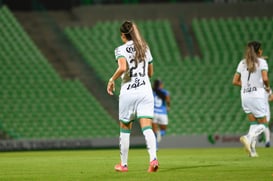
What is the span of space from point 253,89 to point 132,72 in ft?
16.5

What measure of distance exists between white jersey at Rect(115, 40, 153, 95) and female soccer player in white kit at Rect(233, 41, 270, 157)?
14.9 feet

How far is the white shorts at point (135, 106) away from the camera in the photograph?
37.8 ft

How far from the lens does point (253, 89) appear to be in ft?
52.3

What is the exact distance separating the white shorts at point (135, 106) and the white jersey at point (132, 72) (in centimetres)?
9

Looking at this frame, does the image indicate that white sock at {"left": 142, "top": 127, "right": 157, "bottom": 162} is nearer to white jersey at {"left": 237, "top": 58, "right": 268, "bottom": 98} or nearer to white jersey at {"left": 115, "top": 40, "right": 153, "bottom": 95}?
white jersey at {"left": 115, "top": 40, "right": 153, "bottom": 95}

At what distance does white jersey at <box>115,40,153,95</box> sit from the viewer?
1158cm

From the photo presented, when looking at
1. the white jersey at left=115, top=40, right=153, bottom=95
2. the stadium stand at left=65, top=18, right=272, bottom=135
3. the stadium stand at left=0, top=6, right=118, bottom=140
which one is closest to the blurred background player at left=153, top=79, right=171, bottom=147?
the stadium stand at left=0, top=6, right=118, bottom=140

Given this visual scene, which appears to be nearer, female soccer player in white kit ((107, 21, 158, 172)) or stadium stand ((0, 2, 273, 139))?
female soccer player in white kit ((107, 21, 158, 172))

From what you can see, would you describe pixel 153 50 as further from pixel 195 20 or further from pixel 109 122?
pixel 109 122

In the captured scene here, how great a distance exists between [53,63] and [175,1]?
744cm

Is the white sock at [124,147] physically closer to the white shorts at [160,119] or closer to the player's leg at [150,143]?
the player's leg at [150,143]

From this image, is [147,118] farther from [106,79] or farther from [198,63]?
[198,63]

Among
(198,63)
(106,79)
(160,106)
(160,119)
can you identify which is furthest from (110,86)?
(198,63)

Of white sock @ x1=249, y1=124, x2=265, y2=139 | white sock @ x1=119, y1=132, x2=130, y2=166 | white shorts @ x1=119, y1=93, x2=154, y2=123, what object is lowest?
white sock @ x1=119, y1=132, x2=130, y2=166
